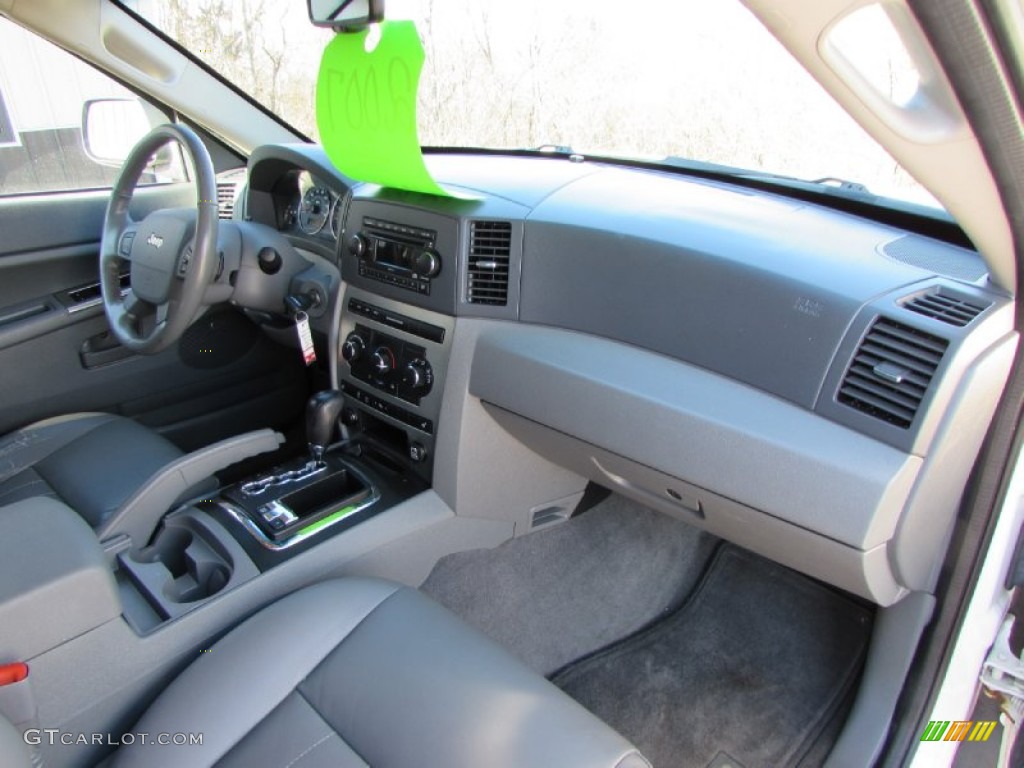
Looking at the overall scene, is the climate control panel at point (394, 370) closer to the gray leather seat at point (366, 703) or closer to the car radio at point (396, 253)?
the car radio at point (396, 253)

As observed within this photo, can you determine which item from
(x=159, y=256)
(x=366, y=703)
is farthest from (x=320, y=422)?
(x=366, y=703)

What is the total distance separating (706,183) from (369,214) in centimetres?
78

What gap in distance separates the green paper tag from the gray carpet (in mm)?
908

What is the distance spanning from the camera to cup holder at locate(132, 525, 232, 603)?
4.62 ft

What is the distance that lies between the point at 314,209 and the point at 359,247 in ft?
1.35

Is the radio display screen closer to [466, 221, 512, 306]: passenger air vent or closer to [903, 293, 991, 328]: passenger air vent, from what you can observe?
[466, 221, 512, 306]: passenger air vent

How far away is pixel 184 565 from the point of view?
155 centimetres

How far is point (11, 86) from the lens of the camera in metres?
2.24

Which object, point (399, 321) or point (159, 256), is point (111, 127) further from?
point (399, 321)

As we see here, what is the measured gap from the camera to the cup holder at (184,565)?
4.62ft

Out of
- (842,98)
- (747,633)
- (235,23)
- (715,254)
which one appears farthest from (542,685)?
(235,23)

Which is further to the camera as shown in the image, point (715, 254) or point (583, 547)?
point (583, 547)

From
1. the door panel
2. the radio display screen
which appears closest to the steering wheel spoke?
the door panel

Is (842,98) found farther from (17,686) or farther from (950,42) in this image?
(17,686)
